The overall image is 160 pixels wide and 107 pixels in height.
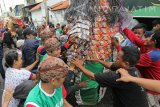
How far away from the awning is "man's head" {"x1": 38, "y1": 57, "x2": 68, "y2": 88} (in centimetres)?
667

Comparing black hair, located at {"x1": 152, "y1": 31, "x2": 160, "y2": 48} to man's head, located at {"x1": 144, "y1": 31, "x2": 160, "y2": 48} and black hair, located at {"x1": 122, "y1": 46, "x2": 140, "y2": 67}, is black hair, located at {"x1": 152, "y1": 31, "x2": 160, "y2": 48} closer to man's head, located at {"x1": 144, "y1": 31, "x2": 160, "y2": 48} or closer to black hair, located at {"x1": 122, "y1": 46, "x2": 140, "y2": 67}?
man's head, located at {"x1": 144, "y1": 31, "x2": 160, "y2": 48}

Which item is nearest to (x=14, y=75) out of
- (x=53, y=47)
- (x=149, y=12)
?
(x=53, y=47)

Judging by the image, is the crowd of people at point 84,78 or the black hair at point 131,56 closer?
the crowd of people at point 84,78

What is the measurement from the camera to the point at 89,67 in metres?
4.24

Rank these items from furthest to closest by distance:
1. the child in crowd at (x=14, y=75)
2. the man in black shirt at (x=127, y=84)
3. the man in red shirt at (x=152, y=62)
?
1. the man in red shirt at (x=152, y=62)
2. the child in crowd at (x=14, y=75)
3. the man in black shirt at (x=127, y=84)

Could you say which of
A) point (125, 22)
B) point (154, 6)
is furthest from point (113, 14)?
point (154, 6)

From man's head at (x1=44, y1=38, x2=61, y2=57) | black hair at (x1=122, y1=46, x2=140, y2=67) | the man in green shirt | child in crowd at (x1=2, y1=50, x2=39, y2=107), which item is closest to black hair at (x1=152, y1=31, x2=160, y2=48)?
black hair at (x1=122, y1=46, x2=140, y2=67)

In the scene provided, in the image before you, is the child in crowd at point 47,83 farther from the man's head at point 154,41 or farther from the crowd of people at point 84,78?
the man's head at point 154,41

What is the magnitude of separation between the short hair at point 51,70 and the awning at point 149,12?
6667 mm

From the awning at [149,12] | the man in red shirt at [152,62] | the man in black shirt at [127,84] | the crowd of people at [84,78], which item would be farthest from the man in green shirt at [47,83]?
the awning at [149,12]

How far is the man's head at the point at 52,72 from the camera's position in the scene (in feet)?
8.07

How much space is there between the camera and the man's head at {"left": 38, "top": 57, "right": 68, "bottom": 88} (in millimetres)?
2461

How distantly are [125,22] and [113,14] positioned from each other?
27 cm

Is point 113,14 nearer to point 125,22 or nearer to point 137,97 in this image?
point 125,22
